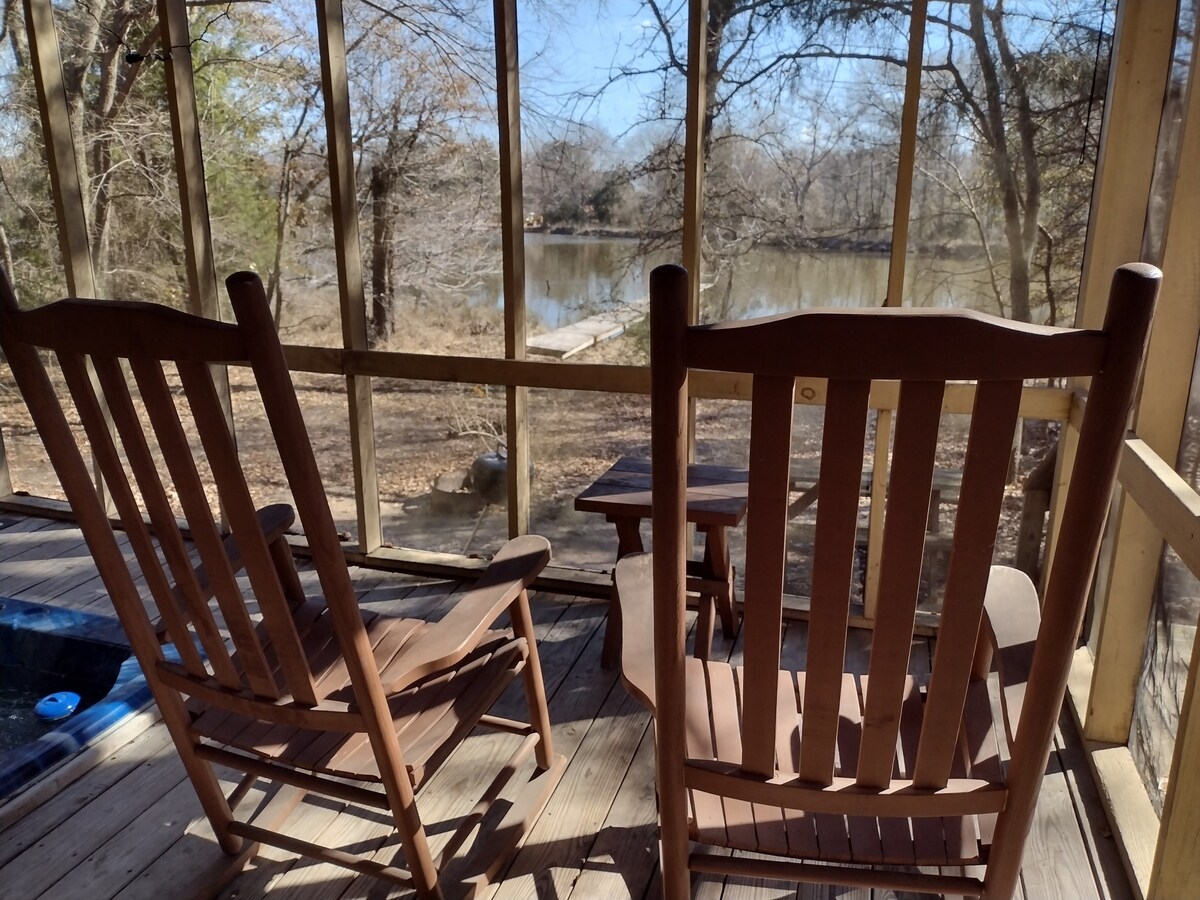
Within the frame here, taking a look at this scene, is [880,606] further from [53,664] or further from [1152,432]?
[53,664]

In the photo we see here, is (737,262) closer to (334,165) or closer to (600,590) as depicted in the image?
(600,590)

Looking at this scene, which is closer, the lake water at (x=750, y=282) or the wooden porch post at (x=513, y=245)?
the lake water at (x=750, y=282)

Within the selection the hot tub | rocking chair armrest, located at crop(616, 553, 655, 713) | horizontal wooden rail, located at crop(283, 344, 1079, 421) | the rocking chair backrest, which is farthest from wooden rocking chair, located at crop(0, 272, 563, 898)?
horizontal wooden rail, located at crop(283, 344, 1079, 421)

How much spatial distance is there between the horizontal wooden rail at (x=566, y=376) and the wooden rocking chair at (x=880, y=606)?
1.15m

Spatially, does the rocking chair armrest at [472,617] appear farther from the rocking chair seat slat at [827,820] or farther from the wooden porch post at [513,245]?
the wooden porch post at [513,245]

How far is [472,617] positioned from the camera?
→ 1361mm

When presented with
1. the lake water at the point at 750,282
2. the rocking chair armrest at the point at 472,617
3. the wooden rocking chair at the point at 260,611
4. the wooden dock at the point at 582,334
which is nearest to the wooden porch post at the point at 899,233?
the lake water at the point at 750,282

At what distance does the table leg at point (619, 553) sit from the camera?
7.20 ft

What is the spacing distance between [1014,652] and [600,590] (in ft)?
5.76

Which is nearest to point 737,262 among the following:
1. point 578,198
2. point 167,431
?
point 578,198

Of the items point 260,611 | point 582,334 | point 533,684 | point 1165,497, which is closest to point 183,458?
point 260,611

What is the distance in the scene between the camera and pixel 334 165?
2717 mm

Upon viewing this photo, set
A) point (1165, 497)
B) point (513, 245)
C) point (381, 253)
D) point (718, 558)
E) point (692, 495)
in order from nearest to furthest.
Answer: point (1165, 497)
point (692, 495)
point (718, 558)
point (513, 245)
point (381, 253)

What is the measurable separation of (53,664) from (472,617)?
1.82 metres
